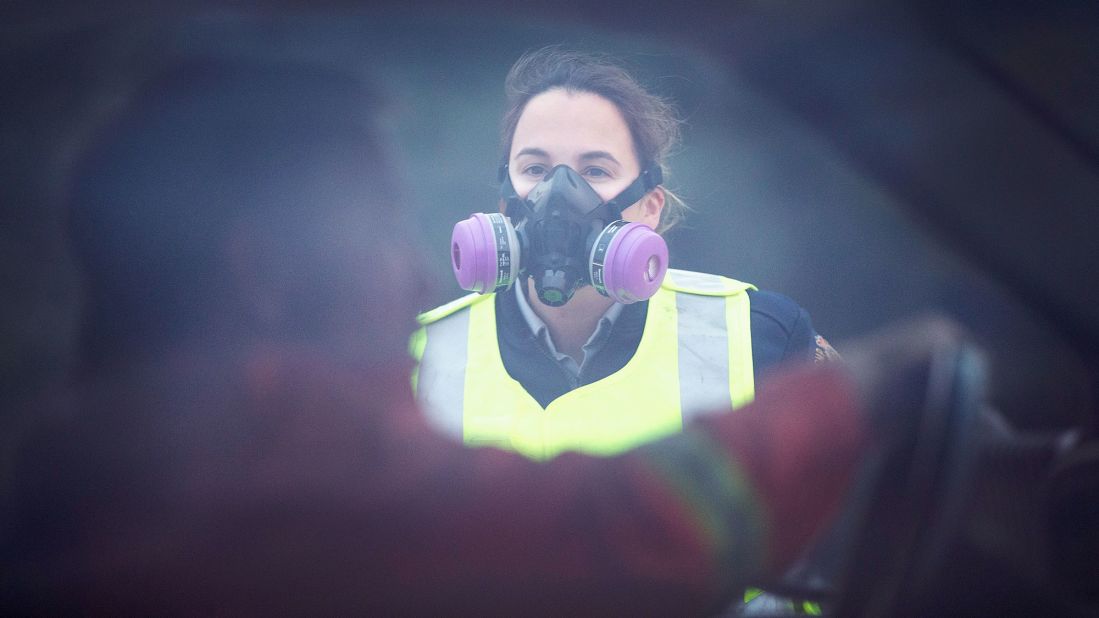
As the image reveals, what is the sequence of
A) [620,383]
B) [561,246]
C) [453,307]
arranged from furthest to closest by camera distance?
[453,307]
[561,246]
[620,383]

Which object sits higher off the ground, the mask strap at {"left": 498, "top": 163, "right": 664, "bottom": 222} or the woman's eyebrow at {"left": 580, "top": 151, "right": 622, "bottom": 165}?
the woman's eyebrow at {"left": 580, "top": 151, "right": 622, "bottom": 165}

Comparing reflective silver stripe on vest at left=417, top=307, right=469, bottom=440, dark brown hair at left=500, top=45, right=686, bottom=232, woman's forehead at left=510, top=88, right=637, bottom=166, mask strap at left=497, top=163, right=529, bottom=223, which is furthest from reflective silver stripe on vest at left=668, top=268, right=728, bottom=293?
reflective silver stripe on vest at left=417, top=307, right=469, bottom=440

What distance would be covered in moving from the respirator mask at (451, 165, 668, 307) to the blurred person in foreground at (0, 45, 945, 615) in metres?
1.02

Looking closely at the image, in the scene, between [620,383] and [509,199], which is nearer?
[620,383]

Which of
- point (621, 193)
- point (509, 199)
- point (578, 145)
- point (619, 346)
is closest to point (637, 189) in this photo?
point (621, 193)

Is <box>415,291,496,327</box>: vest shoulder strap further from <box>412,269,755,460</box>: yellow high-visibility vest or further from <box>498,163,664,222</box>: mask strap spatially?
<box>498,163,664,222</box>: mask strap

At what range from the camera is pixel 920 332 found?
0.75 meters

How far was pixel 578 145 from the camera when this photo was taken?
202 cm

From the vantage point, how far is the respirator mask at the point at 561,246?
1.85 m

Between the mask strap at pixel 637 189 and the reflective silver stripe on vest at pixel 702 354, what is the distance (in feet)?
0.94

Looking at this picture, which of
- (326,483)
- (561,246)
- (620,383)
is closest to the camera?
(326,483)

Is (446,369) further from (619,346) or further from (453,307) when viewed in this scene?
(619,346)

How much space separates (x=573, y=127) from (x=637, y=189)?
0.78 ft

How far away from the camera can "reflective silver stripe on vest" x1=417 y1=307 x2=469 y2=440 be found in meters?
1.83
